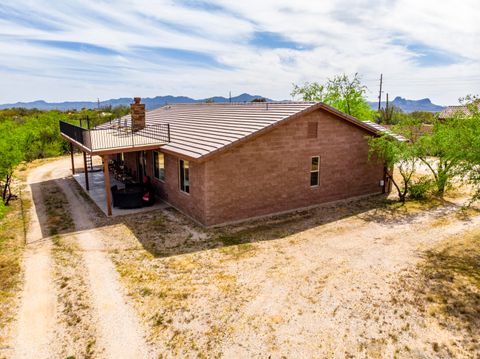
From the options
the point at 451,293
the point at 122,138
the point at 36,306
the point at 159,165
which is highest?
the point at 122,138

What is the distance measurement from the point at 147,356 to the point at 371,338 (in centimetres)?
460

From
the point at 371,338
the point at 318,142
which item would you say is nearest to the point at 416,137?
the point at 318,142

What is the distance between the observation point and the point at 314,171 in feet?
51.9

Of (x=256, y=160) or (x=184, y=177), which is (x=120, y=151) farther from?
(x=256, y=160)

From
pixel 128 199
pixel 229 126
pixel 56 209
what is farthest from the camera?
pixel 56 209

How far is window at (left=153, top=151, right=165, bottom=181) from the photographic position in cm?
1642

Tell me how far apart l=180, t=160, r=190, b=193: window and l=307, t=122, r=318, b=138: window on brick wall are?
561 cm

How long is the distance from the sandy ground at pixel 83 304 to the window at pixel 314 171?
9478 mm

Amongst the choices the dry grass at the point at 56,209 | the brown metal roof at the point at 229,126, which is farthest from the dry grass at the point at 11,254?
the brown metal roof at the point at 229,126

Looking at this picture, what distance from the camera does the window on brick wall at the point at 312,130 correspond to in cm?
1503

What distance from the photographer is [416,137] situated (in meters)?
16.6

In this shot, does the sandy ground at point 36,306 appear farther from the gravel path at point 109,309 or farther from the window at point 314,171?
the window at point 314,171

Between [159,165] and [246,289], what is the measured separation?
9.66m

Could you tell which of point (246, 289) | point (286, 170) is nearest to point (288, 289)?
point (246, 289)
